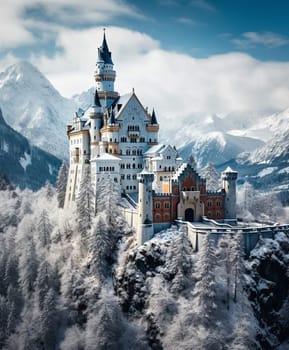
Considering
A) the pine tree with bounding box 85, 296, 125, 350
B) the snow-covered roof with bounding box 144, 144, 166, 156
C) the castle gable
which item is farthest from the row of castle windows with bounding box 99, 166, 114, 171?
the pine tree with bounding box 85, 296, 125, 350

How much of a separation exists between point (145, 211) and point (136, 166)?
24884 mm

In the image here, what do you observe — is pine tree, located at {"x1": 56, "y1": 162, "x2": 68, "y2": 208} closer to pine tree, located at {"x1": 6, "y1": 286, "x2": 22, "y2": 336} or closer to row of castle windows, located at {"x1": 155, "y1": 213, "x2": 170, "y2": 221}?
pine tree, located at {"x1": 6, "y1": 286, "x2": 22, "y2": 336}

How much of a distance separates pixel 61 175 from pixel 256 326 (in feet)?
217

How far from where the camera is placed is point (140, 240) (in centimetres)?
8662

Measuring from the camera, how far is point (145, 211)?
8738 centimetres

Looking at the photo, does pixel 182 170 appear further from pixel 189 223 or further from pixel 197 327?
→ pixel 197 327

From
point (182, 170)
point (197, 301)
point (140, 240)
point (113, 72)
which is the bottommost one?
point (197, 301)

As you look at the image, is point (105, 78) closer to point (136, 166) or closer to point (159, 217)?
point (136, 166)

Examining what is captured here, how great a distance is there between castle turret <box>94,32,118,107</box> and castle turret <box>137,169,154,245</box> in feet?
120

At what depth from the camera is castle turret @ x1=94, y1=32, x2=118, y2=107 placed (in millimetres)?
118688

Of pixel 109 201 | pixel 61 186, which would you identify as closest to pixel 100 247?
pixel 109 201

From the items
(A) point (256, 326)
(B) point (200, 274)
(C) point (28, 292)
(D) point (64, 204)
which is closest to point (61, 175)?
(D) point (64, 204)

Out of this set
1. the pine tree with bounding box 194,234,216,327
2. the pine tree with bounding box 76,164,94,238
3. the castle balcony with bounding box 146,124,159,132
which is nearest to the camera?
the pine tree with bounding box 194,234,216,327

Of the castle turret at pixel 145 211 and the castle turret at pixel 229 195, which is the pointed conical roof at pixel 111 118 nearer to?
the castle turret at pixel 145 211
